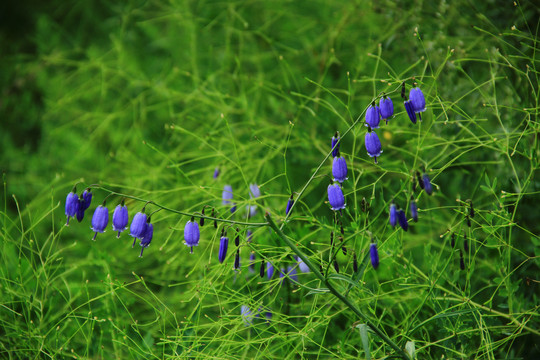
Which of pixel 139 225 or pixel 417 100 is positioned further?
pixel 139 225

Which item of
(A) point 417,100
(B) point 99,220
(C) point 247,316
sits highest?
(A) point 417,100

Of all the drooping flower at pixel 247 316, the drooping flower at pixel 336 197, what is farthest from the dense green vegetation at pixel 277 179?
the drooping flower at pixel 336 197

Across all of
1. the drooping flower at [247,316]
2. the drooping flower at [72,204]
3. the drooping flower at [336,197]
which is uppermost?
the drooping flower at [72,204]

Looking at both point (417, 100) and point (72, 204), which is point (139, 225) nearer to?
point (72, 204)

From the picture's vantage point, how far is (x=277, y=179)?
3.71 m

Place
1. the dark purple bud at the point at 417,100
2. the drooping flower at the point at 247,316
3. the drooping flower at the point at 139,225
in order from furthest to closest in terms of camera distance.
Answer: the drooping flower at the point at 247,316, the drooping flower at the point at 139,225, the dark purple bud at the point at 417,100

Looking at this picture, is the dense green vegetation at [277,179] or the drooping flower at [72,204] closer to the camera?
the drooping flower at [72,204]

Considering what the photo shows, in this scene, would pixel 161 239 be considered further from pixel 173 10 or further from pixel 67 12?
pixel 67 12

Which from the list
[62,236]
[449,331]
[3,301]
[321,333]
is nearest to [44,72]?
[62,236]

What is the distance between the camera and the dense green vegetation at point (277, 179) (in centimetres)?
231

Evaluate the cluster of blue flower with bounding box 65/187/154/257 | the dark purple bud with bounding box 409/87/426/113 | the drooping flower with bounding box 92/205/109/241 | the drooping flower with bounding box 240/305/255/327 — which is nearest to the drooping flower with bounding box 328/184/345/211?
the dark purple bud with bounding box 409/87/426/113


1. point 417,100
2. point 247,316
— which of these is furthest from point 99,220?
point 417,100

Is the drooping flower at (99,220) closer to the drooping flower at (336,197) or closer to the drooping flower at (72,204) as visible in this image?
the drooping flower at (72,204)

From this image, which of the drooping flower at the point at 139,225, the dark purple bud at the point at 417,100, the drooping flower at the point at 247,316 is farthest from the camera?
the drooping flower at the point at 247,316
